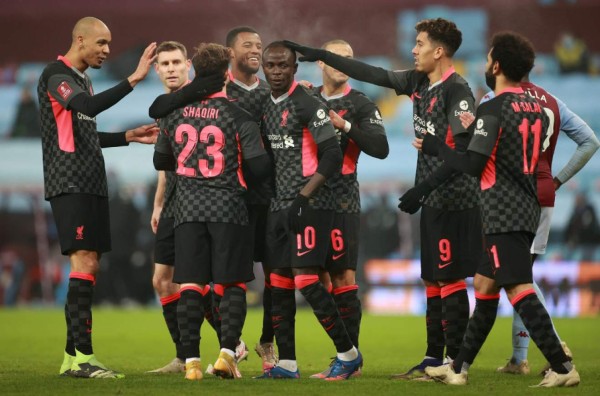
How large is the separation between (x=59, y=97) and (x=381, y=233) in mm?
10995

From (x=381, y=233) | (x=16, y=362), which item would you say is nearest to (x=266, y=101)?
(x=16, y=362)

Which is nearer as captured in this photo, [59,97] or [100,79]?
[59,97]

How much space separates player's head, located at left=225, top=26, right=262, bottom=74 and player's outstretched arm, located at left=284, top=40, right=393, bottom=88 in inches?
18.7

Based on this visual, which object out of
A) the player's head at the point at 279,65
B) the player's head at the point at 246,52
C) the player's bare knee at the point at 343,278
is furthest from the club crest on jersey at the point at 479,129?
the player's head at the point at 246,52

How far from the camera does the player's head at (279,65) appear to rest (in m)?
7.32

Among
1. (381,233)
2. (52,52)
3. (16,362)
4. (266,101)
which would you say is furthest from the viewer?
(52,52)

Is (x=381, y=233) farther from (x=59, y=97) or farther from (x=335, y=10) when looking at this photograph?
(x=59, y=97)

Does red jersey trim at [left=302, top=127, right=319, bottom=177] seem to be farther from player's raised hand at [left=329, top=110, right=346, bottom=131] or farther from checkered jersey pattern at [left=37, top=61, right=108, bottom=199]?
checkered jersey pattern at [left=37, top=61, right=108, bottom=199]

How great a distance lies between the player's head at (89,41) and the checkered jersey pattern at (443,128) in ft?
8.00

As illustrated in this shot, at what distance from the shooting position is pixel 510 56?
6719 millimetres

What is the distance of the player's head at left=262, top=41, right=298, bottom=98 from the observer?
288 inches

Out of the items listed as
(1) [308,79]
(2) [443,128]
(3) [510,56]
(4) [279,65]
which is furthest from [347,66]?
(1) [308,79]

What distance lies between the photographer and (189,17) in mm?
18594

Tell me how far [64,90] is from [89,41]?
513mm
